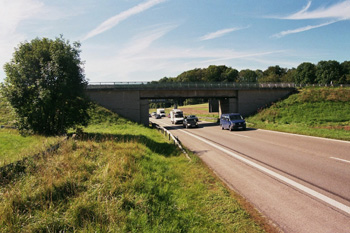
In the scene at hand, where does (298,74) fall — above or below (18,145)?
above

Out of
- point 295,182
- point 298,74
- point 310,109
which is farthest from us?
point 298,74

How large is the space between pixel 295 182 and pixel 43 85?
16150 mm

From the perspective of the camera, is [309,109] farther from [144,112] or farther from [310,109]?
[144,112]

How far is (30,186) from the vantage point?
5.31m

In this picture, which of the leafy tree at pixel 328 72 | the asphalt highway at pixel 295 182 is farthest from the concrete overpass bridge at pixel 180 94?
the leafy tree at pixel 328 72

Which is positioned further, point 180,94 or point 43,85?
point 180,94

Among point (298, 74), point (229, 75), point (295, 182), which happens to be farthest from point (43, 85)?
point (298, 74)

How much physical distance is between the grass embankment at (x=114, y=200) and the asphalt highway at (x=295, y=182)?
2.53ft

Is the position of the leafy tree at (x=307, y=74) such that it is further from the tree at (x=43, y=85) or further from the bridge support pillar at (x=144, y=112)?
the tree at (x=43, y=85)

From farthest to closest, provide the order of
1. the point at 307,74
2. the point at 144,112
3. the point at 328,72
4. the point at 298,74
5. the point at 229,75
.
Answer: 1. the point at 229,75
2. the point at 298,74
3. the point at 307,74
4. the point at 328,72
5. the point at 144,112

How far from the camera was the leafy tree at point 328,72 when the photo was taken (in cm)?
9012

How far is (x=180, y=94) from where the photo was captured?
127 feet

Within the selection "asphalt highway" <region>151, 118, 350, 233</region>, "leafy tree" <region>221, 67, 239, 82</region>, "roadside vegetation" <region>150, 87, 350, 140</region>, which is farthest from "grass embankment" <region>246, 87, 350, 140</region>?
"leafy tree" <region>221, 67, 239, 82</region>

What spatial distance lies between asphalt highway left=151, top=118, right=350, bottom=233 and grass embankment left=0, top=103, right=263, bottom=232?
30.4 inches
